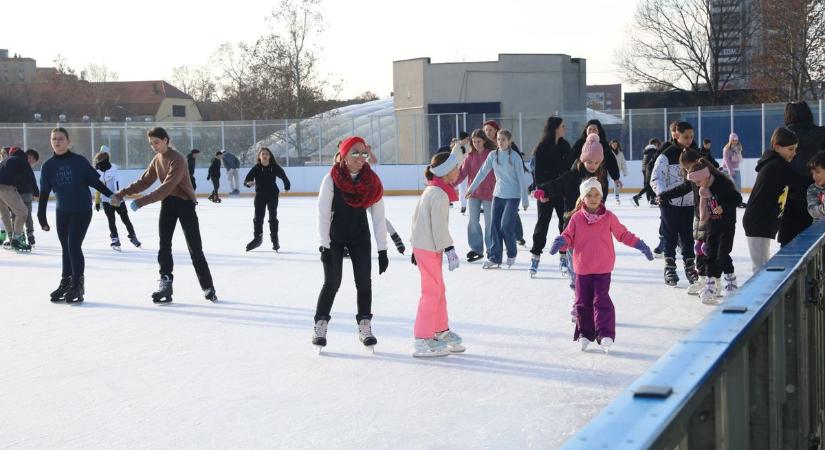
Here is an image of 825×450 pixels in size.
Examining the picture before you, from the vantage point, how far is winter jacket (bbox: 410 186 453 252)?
663cm

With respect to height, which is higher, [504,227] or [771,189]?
[771,189]

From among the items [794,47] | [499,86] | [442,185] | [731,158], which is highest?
[794,47]

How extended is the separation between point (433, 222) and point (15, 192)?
31.6 feet

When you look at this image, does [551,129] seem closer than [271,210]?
Yes

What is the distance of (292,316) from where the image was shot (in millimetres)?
8516

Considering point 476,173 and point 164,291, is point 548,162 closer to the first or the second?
point 476,173

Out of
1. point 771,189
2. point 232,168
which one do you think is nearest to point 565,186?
point 771,189

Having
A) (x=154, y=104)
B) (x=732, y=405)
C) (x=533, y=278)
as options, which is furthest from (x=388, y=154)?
(x=154, y=104)

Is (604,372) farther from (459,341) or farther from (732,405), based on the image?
(732,405)

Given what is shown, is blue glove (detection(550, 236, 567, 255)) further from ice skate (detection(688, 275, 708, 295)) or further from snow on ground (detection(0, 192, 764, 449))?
ice skate (detection(688, 275, 708, 295))

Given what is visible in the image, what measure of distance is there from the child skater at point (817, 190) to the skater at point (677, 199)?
2.35 metres

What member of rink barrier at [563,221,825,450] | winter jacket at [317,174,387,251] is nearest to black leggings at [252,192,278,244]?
winter jacket at [317,174,387,251]

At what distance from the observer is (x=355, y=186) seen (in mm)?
6680

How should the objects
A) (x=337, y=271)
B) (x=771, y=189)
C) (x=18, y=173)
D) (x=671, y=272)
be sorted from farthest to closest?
(x=18, y=173)
(x=671, y=272)
(x=771, y=189)
(x=337, y=271)
